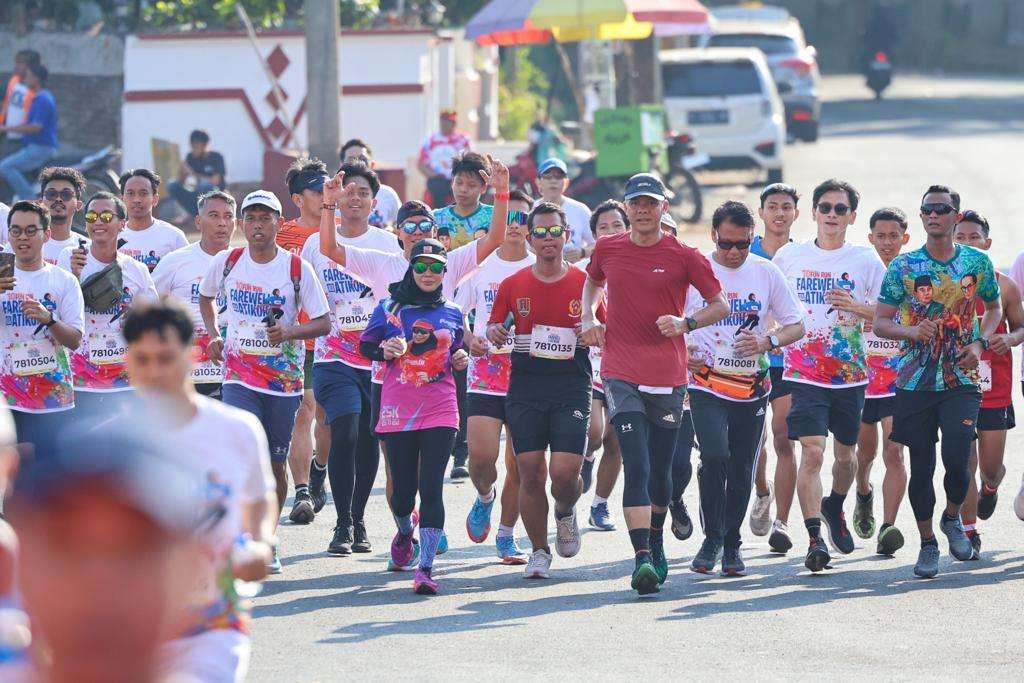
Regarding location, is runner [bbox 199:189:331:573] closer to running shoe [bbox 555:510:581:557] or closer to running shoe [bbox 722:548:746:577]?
running shoe [bbox 555:510:581:557]

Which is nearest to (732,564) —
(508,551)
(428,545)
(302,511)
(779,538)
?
(779,538)

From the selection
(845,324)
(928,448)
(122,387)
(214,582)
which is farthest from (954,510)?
(214,582)

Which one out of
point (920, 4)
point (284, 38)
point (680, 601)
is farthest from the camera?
point (920, 4)

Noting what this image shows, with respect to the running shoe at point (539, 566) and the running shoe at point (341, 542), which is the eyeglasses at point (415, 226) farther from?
the running shoe at point (539, 566)

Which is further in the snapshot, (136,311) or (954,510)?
(954,510)

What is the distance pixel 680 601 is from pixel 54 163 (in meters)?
13.9

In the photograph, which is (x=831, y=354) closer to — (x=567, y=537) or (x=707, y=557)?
(x=707, y=557)

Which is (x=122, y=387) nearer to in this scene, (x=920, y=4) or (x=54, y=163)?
(x=54, y=163)

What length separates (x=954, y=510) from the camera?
34.3ft

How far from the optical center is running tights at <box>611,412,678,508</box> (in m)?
9.65

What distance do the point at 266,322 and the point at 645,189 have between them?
2.04m

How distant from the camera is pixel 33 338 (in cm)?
1019

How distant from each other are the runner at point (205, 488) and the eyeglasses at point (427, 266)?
170 inches

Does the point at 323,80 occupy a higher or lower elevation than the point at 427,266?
higher
